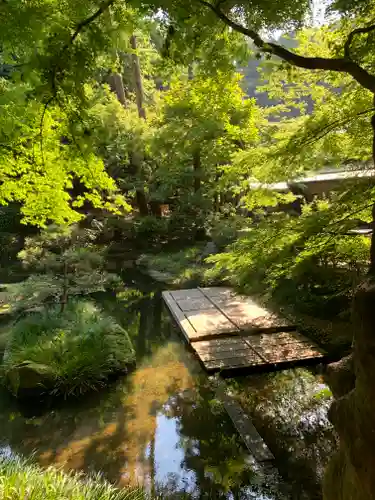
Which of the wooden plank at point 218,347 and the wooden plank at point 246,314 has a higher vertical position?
the wooden plank at point 246,314

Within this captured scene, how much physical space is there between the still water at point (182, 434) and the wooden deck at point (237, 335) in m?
0.36

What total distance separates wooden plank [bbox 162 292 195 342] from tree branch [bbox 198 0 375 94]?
5.03m

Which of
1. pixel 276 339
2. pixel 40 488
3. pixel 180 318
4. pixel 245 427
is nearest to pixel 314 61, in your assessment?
pixel 40 488

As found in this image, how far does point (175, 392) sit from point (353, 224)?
12.2 ft

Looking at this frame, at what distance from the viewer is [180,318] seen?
8.17 m

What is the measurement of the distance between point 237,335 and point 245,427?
2.03 meters

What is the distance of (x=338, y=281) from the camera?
6.71 m

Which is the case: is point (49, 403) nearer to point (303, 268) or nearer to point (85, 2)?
point (303, 268)

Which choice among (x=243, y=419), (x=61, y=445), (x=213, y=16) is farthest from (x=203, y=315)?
(x=213, y=16)

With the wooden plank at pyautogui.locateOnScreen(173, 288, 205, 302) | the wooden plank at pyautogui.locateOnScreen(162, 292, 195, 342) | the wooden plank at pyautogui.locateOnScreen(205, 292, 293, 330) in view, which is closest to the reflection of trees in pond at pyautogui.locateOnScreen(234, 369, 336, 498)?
the wooden plank at pyautogui.locateOnScreen(205, 292, 293, 330)

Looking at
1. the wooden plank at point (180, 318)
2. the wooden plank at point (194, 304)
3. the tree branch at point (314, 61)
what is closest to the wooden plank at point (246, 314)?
the wooden plank at point (194, 304)

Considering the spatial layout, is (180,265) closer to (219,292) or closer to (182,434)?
(219,292)

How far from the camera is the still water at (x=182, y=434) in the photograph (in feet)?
14.3

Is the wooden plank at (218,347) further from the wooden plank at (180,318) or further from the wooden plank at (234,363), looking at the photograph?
the wooden plank at (180,318)
